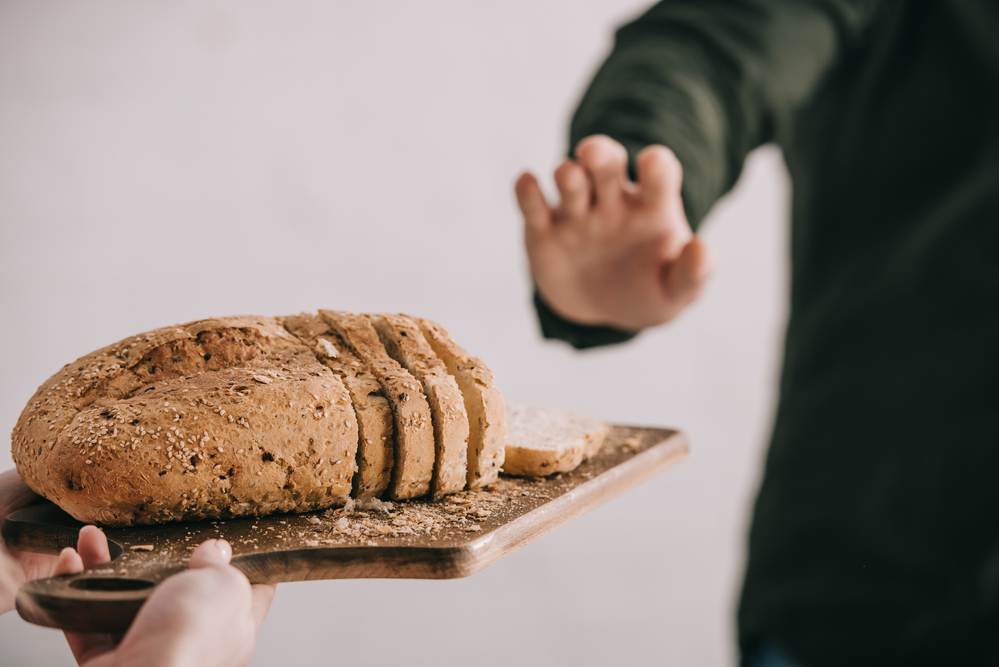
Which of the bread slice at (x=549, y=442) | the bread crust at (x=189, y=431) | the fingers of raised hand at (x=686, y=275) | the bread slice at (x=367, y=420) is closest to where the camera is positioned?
the fingers of raised hand at (x=686, y=275)

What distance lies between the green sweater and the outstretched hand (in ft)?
0.18

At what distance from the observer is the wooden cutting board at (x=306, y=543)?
1.07 meters

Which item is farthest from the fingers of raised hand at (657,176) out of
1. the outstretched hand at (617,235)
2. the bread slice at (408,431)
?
the bread slice at (408,431)

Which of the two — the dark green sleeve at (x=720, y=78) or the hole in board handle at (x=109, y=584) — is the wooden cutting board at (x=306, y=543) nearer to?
the hole in board handle at (x=109, y=584)

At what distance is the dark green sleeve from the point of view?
917 mm

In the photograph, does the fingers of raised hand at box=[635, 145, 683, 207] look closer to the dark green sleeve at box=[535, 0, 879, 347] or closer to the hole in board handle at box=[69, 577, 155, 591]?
the dark green sleeve at box=[535, 0, 879, 347]

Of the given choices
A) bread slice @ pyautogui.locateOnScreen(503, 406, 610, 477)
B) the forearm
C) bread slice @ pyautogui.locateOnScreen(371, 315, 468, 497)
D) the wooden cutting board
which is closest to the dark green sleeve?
the forearm

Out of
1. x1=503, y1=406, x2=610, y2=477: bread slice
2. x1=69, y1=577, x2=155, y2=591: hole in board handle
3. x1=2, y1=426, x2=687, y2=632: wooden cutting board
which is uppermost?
x1=69, y1=577, x2=155, y2=591: hole in board handle

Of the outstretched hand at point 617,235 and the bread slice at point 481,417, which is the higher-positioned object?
the outstretched hand at point 617,235

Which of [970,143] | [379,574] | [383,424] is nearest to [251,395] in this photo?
[383,424]

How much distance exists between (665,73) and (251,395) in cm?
84

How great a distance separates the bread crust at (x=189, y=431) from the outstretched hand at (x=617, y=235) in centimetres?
67

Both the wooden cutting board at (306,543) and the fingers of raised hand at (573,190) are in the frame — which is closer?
the fingers of raised hand at (573,190)

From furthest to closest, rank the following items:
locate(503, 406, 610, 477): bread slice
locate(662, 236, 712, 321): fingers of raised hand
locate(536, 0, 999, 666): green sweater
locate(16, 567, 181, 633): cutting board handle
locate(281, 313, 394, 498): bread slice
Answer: locate(503, 406, 610, 477): bread slice, locate(281, 313, 394, 498): bread slice, locate(16, 567, 181, 633): cutting board handle, locate(662, 236, 712, 321): fingers of raised hand, locate(536, 0, 999, 666): green sweater
